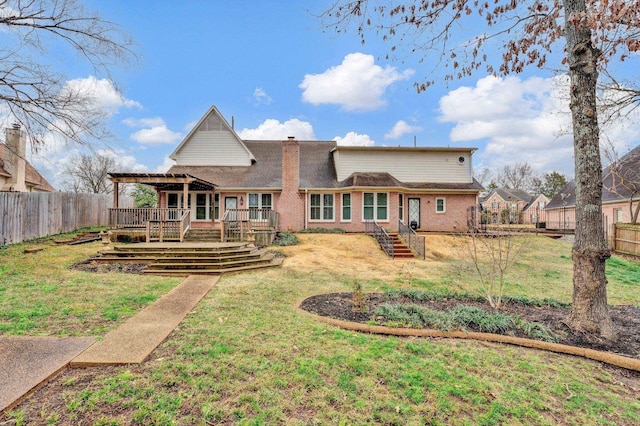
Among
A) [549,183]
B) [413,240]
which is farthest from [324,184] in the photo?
[549,183]

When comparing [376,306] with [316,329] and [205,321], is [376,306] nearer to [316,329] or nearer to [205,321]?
[316,329]

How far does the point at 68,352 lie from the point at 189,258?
20.4ft

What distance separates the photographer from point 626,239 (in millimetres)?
14922

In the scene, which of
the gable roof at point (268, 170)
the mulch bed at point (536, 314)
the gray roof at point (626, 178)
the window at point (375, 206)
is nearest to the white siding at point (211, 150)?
the gable roof at point (268, 170)

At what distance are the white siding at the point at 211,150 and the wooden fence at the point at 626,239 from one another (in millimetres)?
20719

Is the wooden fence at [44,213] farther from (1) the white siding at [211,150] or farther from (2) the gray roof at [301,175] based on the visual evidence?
(1) the white siding at [211,150]

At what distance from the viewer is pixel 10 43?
7.97m

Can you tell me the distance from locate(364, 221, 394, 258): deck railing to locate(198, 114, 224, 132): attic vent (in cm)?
1121

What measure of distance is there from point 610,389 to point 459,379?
5.14 feet

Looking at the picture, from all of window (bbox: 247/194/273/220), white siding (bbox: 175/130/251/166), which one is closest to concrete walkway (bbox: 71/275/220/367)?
window (bbox: 247/194/273/220)

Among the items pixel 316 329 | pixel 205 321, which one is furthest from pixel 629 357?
pixel 205 321

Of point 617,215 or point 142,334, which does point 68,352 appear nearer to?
point 142,334

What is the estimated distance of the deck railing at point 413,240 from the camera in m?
13.7

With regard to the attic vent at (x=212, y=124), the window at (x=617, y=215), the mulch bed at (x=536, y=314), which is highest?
the attic vent at (x=212, y=124)
